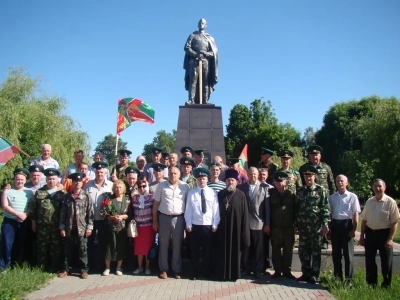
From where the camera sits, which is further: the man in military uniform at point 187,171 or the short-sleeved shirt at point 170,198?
the man in military uniform at point 187,171

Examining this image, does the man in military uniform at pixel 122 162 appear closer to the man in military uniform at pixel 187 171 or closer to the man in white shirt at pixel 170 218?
the man in military uniform at pixel 187 171

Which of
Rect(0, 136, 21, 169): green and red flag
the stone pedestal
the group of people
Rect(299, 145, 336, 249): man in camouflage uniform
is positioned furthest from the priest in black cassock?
the stone pedestal

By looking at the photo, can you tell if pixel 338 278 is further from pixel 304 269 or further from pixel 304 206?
pixel 304 206

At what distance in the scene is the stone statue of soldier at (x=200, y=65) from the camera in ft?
39.2

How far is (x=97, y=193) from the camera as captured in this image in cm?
687

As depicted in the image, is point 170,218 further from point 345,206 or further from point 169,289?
point 345,206

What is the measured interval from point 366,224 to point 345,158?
28.4 meters

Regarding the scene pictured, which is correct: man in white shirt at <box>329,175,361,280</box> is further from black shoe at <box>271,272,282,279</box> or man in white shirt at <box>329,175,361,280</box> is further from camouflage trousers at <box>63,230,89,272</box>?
camouflage trousers at <box>63,230,89,272</box>

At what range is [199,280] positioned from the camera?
6438 millimetres

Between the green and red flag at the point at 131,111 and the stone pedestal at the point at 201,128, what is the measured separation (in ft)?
8.12

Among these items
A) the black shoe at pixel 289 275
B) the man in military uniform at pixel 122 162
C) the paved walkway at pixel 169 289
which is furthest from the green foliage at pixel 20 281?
the black shoe at pixel 289 275

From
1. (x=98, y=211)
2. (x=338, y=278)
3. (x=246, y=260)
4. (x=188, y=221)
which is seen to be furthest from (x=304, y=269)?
(x=98, y=211)

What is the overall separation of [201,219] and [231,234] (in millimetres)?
554

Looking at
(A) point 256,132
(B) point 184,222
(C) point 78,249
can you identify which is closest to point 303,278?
(B) point 184,222
